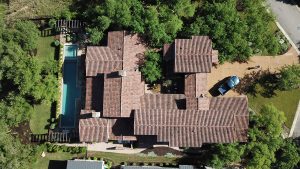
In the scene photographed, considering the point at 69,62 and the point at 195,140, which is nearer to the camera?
the point at 195,140

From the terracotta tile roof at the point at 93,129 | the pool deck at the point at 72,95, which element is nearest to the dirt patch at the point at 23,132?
the pool deck at the point at 72,95

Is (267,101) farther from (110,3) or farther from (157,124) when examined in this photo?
(110,3)

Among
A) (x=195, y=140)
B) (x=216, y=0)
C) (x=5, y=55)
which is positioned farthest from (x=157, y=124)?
(x=5, y=55)

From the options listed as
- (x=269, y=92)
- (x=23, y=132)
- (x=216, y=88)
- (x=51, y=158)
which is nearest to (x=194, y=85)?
(x=216, y=88)

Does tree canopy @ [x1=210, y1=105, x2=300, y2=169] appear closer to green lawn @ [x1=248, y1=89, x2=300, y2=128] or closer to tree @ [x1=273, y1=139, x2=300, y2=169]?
tree @ [x1=273, y1=139, x2=300, y2=169]

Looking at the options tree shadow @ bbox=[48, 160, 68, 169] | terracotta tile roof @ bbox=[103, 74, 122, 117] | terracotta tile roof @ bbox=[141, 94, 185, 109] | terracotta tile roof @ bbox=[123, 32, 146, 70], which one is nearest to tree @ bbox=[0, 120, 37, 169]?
tree shadow @ bbox=[48, 160, 68, 169]

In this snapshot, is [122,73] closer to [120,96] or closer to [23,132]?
[120,96]
